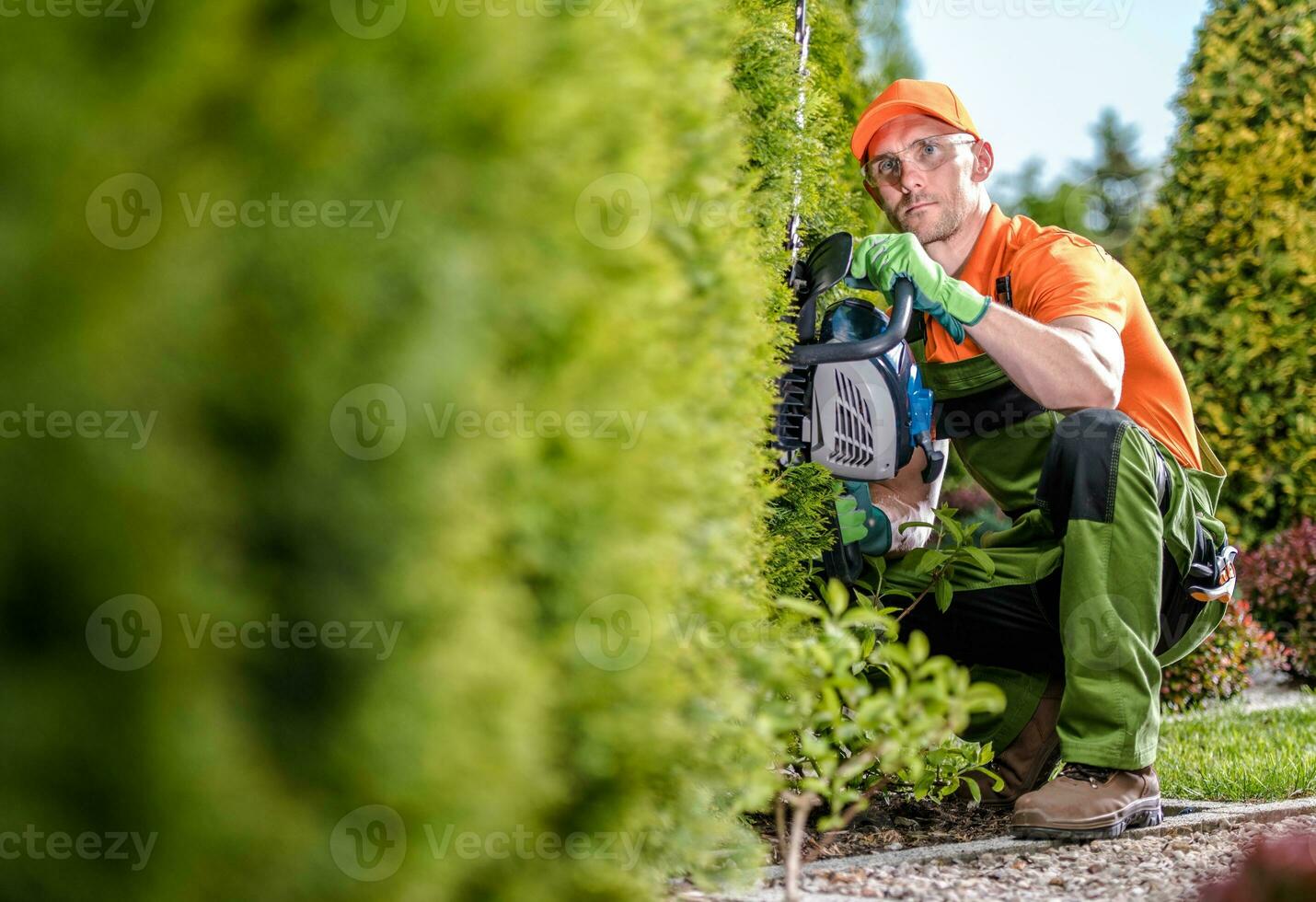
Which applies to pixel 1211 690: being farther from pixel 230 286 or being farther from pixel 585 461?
pixel 230 286

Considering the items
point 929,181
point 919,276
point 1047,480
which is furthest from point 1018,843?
point 929,181

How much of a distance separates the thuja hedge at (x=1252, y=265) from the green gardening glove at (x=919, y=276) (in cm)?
554

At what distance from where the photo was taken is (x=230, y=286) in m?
1.11

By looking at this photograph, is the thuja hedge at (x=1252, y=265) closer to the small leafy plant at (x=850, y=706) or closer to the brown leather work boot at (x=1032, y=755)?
the brown leather work boot at (x=1032, y=755)

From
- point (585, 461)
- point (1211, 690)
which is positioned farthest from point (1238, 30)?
point (585, 461)

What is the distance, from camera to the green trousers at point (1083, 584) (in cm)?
284

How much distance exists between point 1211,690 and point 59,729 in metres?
6.68

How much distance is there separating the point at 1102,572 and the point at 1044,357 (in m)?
0.60

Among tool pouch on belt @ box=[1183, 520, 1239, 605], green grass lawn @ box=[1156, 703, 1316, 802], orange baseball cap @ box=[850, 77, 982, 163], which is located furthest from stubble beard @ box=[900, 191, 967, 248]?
green grass lawn @ box=[1156, 703, 1316, 802]

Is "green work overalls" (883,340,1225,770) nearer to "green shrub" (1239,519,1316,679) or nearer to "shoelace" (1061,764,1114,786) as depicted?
"shoelace" (1061,764,1114,786)

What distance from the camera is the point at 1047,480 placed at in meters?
3.08

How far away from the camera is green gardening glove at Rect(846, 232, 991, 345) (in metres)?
3.06

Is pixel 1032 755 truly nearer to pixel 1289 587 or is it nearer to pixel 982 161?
pixel 982 161

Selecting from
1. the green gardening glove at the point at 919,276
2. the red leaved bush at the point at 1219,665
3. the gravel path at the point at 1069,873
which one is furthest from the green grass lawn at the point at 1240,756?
the green gardening glove at the point at 919,276
